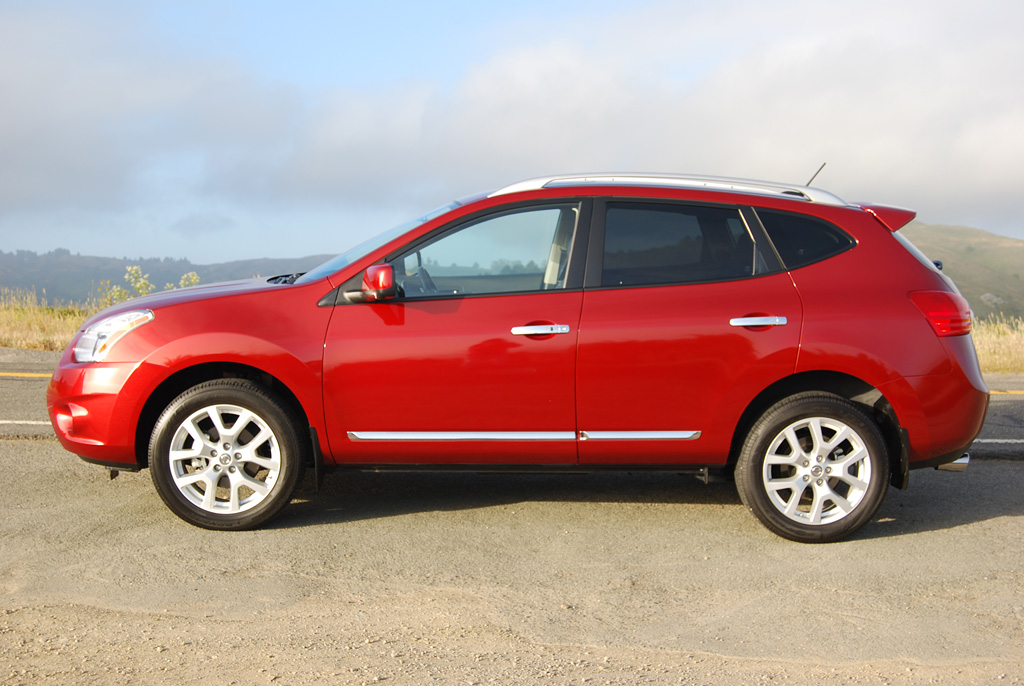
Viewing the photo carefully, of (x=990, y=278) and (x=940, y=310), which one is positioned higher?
(x=940, y=310)

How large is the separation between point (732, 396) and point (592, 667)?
197cm

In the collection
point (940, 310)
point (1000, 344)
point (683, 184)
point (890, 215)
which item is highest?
point (683, 184)

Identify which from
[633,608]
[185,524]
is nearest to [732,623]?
[633,608]

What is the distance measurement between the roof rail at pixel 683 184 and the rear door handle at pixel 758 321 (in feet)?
2.52

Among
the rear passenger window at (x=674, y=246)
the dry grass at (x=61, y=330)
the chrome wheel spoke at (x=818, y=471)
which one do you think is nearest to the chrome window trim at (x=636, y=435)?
the chrome wheel spoke at (x=818, y=471)

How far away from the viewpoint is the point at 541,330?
480 cm

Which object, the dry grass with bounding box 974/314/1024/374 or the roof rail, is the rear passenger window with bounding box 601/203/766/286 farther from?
the dry grass with bounding box 974/314/1024/374

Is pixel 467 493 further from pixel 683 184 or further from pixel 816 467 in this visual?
pixel 683 184

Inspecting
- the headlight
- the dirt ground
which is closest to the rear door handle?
the dirt ground

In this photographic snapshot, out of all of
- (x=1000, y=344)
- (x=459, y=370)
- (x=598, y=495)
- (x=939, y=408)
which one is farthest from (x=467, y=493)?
(x=1000, y=344)

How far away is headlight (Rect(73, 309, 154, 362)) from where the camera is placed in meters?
4.96

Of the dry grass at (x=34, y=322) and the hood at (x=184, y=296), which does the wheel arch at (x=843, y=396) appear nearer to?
the hood at (x=184, y=296)

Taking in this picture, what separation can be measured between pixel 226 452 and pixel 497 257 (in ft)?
5.94

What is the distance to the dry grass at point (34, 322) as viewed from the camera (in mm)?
13062
